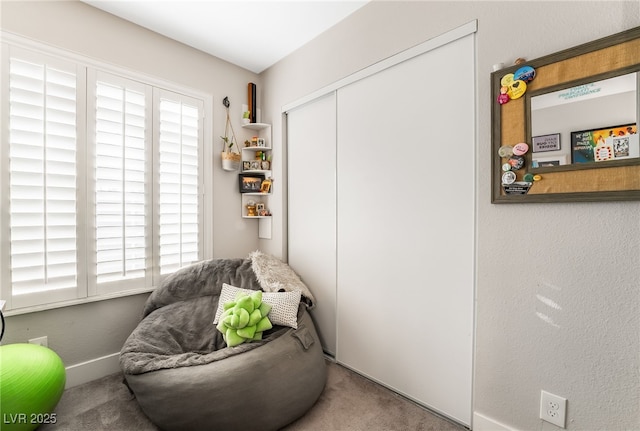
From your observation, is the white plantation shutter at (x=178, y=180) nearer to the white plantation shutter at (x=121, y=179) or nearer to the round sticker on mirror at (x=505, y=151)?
the white plantation shutter at (x=121, y=179)

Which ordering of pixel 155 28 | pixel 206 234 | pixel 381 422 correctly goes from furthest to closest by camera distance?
pixel 206 234 < pixel 155 28 < pixel 381 422

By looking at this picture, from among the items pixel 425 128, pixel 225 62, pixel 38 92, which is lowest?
pixel 425 128

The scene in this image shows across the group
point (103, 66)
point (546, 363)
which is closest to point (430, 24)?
point (546, 363)

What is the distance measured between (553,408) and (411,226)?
1.04 metres

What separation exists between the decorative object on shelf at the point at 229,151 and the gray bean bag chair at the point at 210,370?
108 centimetres

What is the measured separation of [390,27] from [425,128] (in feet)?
2.38

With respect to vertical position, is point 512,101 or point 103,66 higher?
point 103,66

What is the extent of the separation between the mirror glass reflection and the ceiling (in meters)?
1.43

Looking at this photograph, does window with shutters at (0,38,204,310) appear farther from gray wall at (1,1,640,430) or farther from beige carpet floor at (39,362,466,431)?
beige carpet floor at (39,362,466,431)

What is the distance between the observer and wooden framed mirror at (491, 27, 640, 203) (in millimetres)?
1078

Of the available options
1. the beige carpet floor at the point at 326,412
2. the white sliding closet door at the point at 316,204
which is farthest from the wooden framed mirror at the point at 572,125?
the beige carpet floor at the point at 326,412

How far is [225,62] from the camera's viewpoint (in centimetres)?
270

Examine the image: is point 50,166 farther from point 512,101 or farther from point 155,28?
point 512,101

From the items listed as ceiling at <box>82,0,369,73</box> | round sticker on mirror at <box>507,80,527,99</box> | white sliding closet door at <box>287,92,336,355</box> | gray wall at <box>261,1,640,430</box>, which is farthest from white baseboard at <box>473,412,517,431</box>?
ceiling at <box>82,0,369,73</box>
